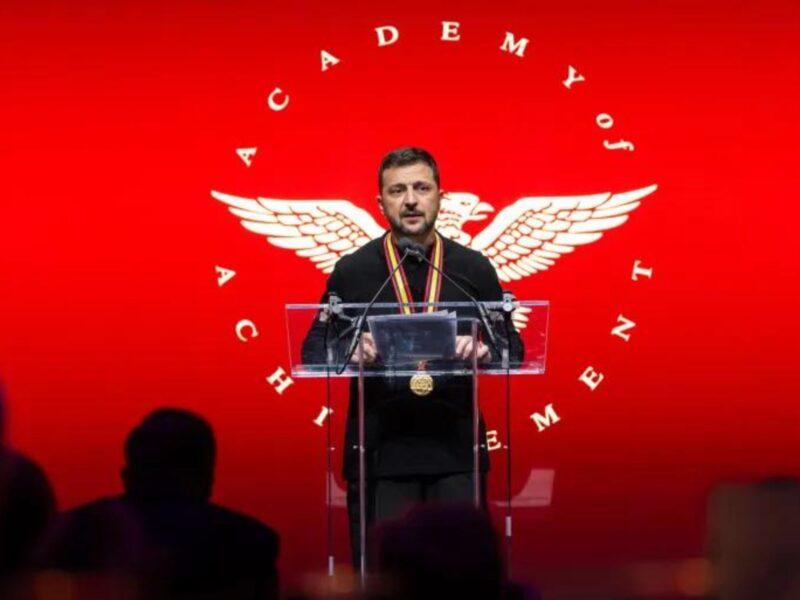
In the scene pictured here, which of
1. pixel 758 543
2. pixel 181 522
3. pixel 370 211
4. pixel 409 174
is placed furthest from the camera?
pixel 370 211

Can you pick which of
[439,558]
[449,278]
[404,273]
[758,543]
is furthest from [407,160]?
[439,558]

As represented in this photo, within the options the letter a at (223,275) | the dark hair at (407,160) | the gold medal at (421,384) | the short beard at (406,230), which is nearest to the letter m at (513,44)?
the letter a at (223,275)

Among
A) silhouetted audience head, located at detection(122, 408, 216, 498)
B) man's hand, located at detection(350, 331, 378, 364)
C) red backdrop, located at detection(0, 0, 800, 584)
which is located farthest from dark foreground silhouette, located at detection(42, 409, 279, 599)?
red backdrop, located at detection(0, 0, 800, 584)

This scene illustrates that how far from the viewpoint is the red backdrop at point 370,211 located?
22.0ft

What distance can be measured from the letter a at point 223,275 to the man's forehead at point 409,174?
165 centimetres

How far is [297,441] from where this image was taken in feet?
22.0

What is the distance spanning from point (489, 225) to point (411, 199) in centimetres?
160

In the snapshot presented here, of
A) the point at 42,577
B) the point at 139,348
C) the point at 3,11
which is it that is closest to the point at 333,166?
the point at 139,348

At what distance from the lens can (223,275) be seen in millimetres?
6730

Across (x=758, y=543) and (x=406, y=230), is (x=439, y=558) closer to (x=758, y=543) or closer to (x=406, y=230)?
(x=758, y=543)

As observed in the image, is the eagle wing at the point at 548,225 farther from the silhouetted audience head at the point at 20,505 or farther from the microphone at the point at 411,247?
the silhouetted audience head at the point at 20,505

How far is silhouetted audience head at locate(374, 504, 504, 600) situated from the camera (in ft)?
8.31

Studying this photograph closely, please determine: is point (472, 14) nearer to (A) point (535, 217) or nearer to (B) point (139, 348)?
(A) point (535, 217)

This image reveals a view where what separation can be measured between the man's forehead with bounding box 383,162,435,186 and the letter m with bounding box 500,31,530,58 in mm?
1683
